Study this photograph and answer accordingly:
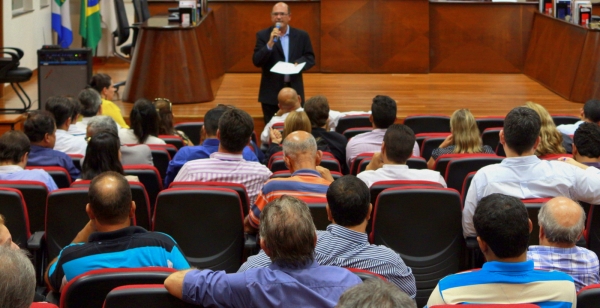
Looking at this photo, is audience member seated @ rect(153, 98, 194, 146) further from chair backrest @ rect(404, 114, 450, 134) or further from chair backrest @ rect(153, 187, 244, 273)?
chair backrest @ rect(153, 187, 244, 273)

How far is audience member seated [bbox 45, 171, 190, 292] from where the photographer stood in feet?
8.40

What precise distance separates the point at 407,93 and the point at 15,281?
290 inches

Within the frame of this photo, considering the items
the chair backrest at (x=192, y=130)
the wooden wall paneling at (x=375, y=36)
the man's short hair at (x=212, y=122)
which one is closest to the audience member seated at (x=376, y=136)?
the man's short hair at (x=212, y=122)

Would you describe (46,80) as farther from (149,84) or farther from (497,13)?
(497,13)

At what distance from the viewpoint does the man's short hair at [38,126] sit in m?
4.37

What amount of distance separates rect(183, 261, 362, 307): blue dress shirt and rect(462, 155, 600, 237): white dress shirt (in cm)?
140

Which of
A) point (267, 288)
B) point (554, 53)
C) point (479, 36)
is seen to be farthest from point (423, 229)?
point (479, 36)

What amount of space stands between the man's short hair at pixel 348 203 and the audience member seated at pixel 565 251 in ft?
1.96

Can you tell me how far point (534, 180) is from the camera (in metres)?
3.52

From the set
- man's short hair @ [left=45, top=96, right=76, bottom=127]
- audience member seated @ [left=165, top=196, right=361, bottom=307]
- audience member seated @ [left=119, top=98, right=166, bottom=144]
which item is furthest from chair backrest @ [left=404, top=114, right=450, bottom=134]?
audience member seated @ [left=165, top=196, right=361, bottom=307]

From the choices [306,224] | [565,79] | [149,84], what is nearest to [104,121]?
[306,224]

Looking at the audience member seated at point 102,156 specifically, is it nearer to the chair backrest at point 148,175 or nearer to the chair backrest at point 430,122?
the chair backrest at point 148,175

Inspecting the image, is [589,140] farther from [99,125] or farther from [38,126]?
[38,126]

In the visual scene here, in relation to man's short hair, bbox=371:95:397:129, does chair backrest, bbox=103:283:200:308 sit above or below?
below
